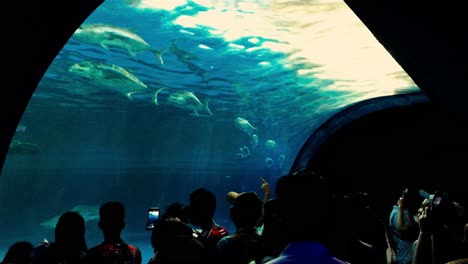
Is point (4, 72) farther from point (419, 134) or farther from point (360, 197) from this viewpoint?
point (419, 134)

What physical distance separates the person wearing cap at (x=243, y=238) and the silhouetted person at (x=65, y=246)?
116 cm

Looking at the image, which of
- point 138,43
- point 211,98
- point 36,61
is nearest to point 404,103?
point 36,61

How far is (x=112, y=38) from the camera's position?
16.5 metres

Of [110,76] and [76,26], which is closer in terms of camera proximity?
[76,26]

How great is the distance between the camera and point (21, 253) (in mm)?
3441

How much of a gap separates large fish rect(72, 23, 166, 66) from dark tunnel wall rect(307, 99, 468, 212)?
10354mm

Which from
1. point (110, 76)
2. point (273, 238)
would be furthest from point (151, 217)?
point (110, 76)

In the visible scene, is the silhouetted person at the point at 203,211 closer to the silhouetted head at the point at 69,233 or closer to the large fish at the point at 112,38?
the silhouetted head at the point at 69,233

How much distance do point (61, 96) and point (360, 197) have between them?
31.1m

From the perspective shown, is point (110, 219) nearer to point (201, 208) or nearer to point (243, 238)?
point (201, 208)

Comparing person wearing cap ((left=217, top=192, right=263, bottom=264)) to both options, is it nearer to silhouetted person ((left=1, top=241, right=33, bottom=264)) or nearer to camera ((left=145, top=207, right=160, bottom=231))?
camera ((left=145, top=207, right=160, bottom=231))

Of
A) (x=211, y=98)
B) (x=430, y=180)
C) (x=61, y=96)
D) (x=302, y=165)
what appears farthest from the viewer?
(x=61, y=96)

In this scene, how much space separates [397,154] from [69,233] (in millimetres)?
7810

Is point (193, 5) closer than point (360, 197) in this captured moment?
No
